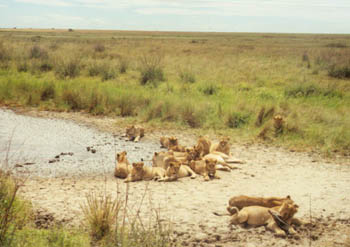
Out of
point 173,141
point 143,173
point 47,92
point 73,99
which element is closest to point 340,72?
point 73,99

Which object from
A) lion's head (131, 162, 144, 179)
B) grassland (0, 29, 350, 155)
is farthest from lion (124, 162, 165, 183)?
grassland (0, 29, 350, 155)

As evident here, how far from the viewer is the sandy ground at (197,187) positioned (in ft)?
16.8

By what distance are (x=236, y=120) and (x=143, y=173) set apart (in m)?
5.20

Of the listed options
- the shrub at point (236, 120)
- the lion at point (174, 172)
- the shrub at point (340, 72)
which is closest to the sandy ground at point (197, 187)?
the lion at point (174, 172)

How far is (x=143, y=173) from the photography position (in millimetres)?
7070

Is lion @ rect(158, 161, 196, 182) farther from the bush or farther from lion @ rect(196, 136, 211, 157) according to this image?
the bush

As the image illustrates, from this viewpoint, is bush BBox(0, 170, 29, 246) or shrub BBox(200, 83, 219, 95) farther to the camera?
shrub BBox(200, 83, 219, 95)

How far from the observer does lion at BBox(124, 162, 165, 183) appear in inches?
271

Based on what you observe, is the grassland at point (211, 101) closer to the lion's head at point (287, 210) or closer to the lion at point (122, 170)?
the lion at point (122, 170)

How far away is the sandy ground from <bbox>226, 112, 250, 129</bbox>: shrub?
159 centimetres

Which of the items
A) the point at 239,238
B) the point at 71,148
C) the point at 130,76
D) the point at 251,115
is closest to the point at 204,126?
the point at 251,115

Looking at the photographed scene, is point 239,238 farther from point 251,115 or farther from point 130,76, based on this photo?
point 130,76

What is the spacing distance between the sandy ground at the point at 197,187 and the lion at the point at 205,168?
6.0 inches

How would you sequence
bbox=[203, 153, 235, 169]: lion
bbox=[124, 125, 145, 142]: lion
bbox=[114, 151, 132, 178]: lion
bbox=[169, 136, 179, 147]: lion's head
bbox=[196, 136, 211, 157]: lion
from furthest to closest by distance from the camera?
1. bbox=[124, 125, 145, 142]: lion
2. bbox=[169, 136, 179, 147]: lion's head
3. bbox=[196, 136, 211, 157]: lion
4. bbox=[203, 153, 235, 169]: lion
5. bbox=[114, 151, 132, 178]: lion
